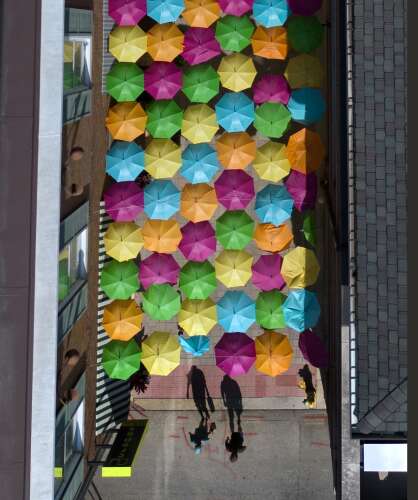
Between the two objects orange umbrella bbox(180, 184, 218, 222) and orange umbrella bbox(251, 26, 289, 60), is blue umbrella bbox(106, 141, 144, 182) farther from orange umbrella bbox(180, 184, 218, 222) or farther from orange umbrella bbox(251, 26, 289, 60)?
orange umbrella bbox(251, 26, 289, 60)

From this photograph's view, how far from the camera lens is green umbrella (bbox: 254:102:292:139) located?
16.4 m

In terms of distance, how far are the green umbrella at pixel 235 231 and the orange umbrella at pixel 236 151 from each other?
149cm

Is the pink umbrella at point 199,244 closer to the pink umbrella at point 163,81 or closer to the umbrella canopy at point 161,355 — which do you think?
the umbrella canopy at point 161,355

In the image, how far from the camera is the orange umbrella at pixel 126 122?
1659 cm

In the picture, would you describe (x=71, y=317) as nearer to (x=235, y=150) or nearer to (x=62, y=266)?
(x=62, y=266)

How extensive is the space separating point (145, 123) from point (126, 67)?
173cm

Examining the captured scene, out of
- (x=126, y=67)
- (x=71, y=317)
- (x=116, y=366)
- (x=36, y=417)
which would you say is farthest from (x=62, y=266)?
(x=126, y=67)

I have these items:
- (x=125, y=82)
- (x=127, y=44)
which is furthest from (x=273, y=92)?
(x=127, y=44)

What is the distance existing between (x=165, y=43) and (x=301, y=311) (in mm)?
8737

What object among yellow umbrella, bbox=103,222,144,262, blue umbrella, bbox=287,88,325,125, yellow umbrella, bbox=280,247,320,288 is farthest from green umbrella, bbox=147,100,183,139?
yellow umbrella, bbox=280,247,320,288

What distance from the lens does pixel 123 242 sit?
16469mm

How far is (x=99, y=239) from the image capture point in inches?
671

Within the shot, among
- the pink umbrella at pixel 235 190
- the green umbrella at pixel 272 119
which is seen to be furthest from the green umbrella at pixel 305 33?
the pink umbrella at pixel 235 190

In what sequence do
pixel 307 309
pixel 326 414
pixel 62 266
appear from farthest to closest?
pixel 326 414
pixel 307 309
pixel 62 266
